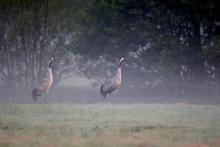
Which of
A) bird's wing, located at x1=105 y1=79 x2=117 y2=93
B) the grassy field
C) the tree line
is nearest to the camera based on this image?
the grassy field

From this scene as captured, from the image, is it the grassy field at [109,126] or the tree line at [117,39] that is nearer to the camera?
the grassy field at [109,126]

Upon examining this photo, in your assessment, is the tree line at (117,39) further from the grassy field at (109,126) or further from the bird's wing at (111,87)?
the grassy field at (109,126)

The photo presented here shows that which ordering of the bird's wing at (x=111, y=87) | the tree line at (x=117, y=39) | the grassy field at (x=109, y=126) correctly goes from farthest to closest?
the tree line at (x=117, y=39) < the bird's wing at (x=111, y=87) < the grassy field at (x=109, y=126)

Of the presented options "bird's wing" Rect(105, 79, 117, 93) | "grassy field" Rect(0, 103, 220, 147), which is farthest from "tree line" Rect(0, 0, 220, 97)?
"grassy field" Rect(0, 103, 220, 147)

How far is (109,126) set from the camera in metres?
15.0

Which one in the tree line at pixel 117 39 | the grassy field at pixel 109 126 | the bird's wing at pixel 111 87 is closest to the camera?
the grassy field at pixel 109 126

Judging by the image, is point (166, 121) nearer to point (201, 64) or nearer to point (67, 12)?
point (201, 64)

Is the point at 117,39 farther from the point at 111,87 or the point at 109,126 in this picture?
the point at 109,126

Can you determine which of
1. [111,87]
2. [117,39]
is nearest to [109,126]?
[111,87]

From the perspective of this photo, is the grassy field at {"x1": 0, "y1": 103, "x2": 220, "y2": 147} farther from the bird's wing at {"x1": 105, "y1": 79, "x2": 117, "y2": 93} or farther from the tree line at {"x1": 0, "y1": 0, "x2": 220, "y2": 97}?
the tree line at {"x1": 0, "y1": 0, "x2": 220, "y2": 97}

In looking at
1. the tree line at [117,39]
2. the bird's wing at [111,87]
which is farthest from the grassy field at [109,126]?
the tree line at [117,39]

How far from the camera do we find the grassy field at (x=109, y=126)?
503 inches

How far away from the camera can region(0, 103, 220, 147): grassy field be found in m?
12.8

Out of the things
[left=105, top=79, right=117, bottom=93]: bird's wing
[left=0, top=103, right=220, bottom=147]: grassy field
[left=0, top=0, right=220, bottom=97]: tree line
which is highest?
[left=0, top=0, right=220, bottom=97]: tree line
